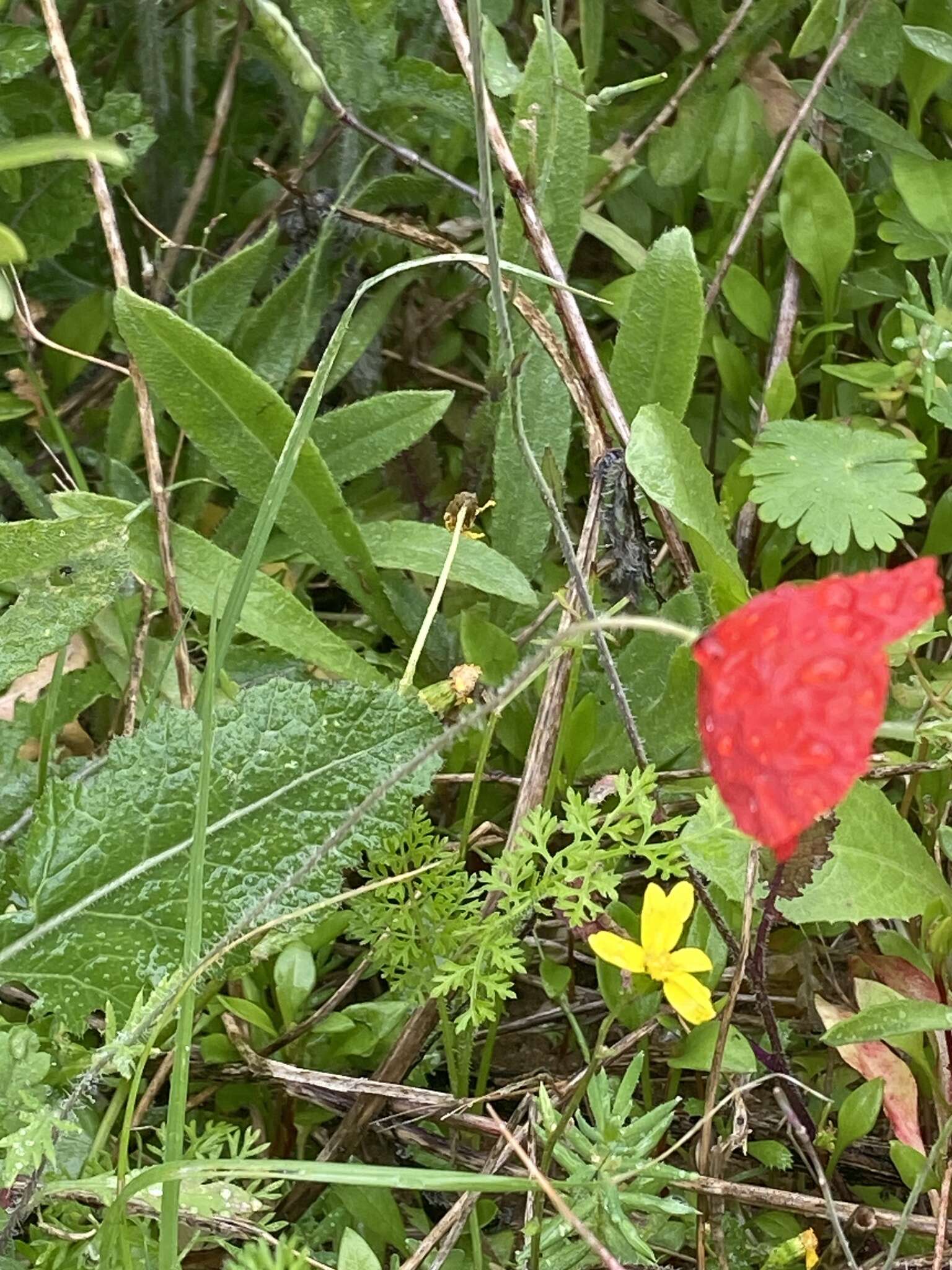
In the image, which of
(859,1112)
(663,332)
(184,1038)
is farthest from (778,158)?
(184,1038)

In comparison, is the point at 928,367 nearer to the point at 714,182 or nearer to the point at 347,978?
the point at 714,182

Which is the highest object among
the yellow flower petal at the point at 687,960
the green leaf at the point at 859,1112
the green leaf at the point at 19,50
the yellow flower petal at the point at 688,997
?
the green leaf at the point at 19,50

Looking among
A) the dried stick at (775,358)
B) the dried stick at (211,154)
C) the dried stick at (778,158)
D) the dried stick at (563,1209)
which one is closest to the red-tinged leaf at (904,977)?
the dried stick at (563,1209)

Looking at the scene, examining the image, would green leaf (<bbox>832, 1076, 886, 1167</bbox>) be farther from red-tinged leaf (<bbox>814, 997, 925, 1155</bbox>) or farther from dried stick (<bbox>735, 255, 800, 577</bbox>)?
dried stick (<bbox>735, 255, 800, 577</bbox>)

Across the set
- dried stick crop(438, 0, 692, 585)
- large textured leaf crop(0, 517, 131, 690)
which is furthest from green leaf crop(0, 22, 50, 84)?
large textured leaf crop(0, 517, 131, 690)

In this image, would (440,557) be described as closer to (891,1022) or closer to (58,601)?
(58,601)

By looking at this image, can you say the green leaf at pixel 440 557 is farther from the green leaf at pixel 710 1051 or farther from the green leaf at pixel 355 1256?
the green leaf at pixel 355 1256
